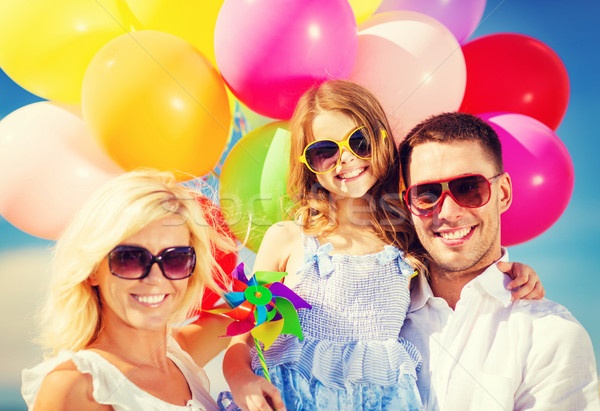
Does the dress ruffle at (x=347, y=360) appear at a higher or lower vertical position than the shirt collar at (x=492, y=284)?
lower

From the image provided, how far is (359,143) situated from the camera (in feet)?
8.18

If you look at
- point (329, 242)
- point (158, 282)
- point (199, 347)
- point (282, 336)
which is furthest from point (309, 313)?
point (158, 282)

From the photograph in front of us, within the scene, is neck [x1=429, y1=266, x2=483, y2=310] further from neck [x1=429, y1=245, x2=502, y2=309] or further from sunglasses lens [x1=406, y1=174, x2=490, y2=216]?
sunglasses lens [x1=406, y1=174, x2=490, y2=216]

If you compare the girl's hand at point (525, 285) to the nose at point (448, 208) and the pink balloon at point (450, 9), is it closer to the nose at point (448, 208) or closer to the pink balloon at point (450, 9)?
the nose at point (448, 208)

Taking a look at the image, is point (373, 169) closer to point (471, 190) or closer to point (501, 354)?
point (471, 190)

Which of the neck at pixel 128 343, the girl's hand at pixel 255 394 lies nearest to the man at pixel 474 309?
the girl's hand at pixel 255 394

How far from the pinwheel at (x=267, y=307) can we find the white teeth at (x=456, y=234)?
696 mm

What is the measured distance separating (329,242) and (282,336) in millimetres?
496

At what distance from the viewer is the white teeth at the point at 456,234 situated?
2365 millimetres

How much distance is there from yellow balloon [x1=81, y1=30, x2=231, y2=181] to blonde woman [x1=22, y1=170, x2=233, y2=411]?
0.58 m

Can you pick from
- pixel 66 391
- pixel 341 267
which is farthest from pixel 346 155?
pixel 66 391

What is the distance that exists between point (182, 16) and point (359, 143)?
1252mm

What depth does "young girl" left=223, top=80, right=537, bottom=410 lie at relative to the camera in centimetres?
217

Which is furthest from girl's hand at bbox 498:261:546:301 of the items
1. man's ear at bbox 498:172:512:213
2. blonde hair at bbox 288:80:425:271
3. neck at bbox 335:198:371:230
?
neck at bbox 335:198:371:230
